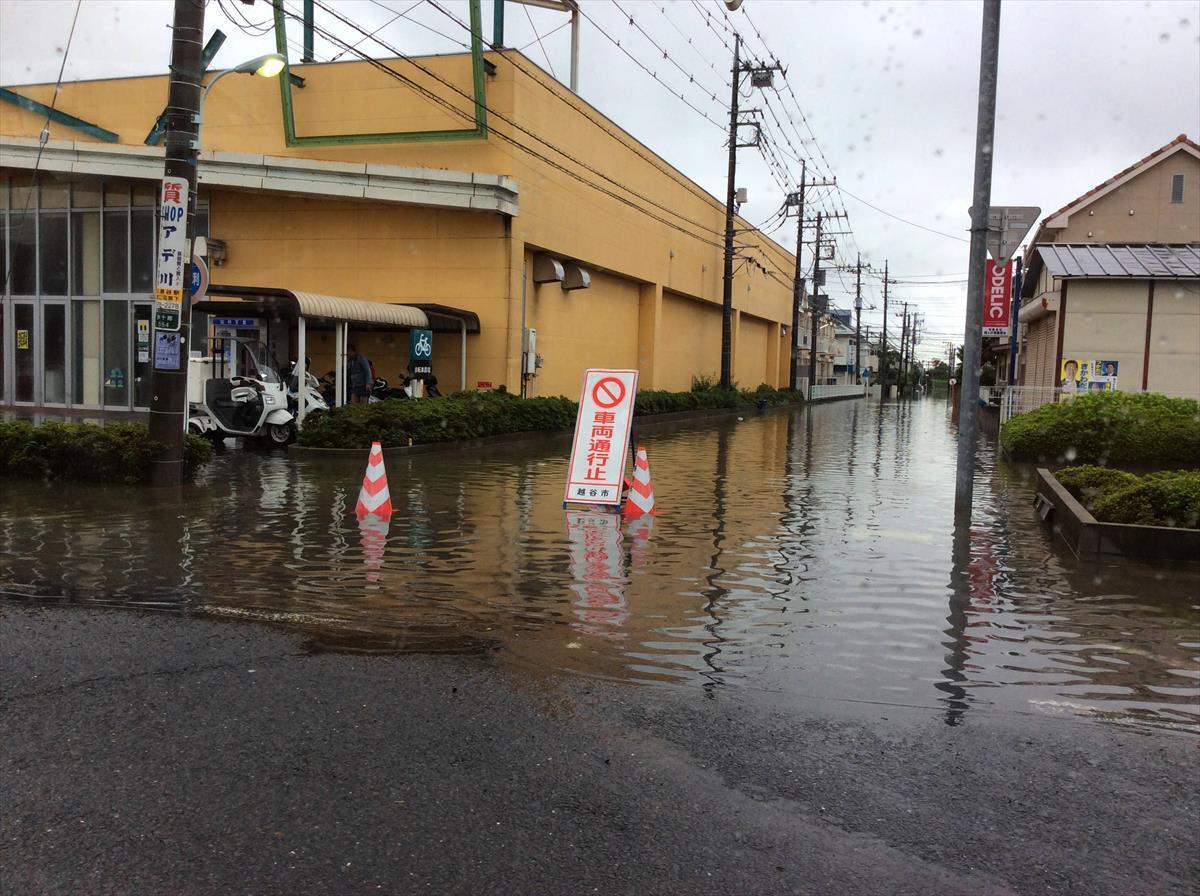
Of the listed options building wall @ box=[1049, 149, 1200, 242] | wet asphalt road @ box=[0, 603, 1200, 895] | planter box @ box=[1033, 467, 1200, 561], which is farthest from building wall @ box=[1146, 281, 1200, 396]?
wet asphalt road @ box=[0, 603, 1200, 895]

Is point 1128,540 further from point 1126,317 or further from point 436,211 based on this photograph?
point 436,211

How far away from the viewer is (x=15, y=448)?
12062mm

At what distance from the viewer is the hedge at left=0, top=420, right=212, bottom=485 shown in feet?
38.5

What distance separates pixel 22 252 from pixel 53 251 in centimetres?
97

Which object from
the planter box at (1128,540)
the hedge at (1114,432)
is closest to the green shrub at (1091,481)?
the planter box at (1128,540)

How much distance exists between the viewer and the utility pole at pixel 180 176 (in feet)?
37.1

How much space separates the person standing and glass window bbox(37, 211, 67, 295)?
10351 millimetres

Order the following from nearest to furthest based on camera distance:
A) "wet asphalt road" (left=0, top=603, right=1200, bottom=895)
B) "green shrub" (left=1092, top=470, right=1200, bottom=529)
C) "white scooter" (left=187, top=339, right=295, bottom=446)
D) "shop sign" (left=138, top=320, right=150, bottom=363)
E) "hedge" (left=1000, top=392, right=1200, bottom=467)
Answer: "wet asphalt road" (left=0, top=603, right=1200, bottom=895) < "green shrub" (left=1092, top=470, right=1200, bottom=529) < "hedge" (left=1000, top=392, right=1200, bottom=467) < "white scooter" (left=187, top=339, right=295, bottom=446) < "shop sign" (left=138, top=320, right=150, bottom=363)

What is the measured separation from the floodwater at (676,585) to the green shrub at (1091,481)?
23.2 inches

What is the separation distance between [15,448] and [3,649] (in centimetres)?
774

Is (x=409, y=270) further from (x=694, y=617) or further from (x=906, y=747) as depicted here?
(x=906, y=747)

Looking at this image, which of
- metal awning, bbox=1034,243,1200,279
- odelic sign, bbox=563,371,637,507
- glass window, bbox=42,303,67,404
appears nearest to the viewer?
odelic sign, bbox=563,371,637,507

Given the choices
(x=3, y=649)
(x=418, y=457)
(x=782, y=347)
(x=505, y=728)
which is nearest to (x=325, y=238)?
(x=418, y=457)

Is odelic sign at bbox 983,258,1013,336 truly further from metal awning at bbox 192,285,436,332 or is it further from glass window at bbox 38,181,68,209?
glass window at bbox 38,181,68,209
